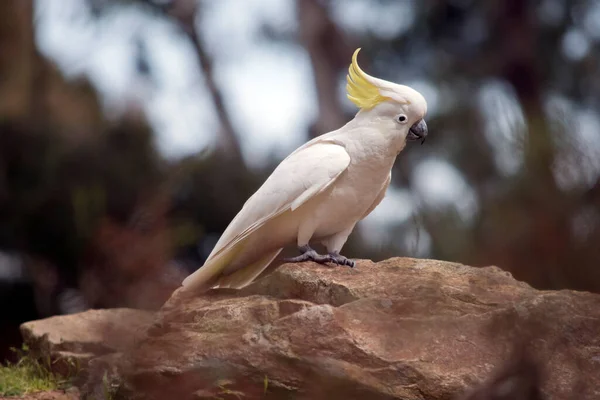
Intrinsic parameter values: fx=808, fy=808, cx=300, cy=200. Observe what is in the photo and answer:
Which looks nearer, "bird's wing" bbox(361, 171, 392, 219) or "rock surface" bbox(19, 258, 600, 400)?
"rock surface" bbox(19, 258, 600, 400)

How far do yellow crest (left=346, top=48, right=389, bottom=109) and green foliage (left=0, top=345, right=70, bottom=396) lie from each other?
6.12 feet

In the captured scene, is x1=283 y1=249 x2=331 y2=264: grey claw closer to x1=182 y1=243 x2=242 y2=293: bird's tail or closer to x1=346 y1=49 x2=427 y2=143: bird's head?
x1=182 y1=243 x2=242 y2=293: bird's tail

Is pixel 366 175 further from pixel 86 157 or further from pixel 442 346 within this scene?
pixel 86 157

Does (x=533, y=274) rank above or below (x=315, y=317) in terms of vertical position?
above

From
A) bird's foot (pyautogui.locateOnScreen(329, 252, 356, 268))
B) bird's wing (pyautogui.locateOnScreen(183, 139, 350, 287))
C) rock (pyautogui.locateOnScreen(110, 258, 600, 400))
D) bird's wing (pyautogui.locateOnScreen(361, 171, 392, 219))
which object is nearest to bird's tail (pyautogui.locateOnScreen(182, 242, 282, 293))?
bird's wing (pyautogui.locateOnScreen(183, 139, 350, 287))

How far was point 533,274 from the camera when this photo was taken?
1.46 meters

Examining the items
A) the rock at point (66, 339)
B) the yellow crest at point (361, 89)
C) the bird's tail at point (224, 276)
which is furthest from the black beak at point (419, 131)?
the rock at point (66, 339)

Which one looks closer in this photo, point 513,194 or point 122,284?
point 513,194

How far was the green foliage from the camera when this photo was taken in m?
3.59

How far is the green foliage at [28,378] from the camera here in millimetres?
3594

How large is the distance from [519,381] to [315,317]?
1767mm

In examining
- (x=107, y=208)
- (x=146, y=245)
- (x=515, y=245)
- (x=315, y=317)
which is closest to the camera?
(x=515, y=245)

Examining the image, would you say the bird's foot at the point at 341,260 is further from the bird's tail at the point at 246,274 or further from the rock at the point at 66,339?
the rock at the point at 66,339

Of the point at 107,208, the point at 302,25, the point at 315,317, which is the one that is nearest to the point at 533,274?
the point at 315,317
